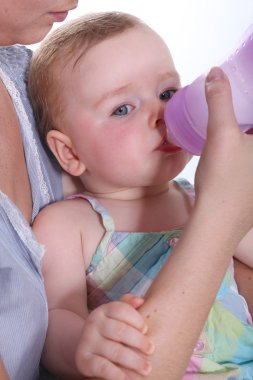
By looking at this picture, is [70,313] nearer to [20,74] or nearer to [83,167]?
[83,167]

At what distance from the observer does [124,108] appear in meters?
1.06

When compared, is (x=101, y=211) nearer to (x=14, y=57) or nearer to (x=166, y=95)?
(x=166, y=95)

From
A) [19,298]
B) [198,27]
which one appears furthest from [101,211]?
[198,27]

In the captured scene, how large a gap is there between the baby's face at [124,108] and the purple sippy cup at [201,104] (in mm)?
58

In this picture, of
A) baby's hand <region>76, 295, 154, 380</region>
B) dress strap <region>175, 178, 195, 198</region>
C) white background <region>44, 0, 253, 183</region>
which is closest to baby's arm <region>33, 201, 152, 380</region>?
baby's hand <region>76, 295, 154, 380</region>

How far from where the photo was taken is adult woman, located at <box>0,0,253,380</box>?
0.82m

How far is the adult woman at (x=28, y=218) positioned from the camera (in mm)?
818

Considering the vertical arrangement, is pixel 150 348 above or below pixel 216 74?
below

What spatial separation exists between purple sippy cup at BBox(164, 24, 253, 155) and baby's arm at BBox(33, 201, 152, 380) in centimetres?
26

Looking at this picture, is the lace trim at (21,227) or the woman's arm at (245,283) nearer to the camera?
the lace trim at (21,227)

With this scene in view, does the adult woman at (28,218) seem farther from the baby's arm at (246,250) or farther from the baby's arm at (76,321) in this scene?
the baby's arm at (246,250)

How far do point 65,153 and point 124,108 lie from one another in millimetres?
165

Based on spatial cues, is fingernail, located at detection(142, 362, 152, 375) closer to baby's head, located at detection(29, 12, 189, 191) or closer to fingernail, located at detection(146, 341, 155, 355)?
fingernail, located at detection(146, 341, 155, 355)

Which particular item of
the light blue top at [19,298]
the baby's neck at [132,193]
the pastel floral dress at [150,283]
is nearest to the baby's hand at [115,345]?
the light blue top at [19,298]
